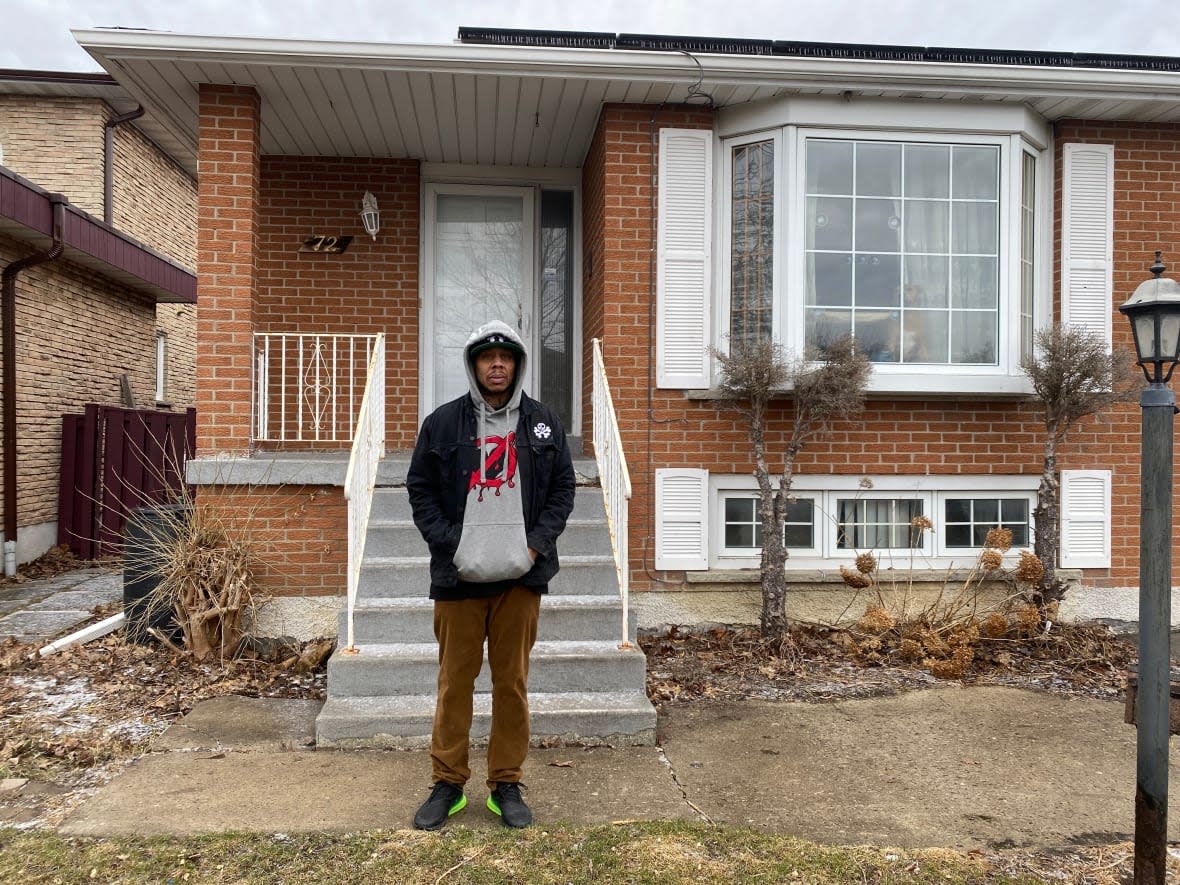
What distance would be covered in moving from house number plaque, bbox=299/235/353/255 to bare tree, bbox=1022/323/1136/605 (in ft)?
16.6

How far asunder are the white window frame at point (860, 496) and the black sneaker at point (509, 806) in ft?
9.39

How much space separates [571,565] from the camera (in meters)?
4.66

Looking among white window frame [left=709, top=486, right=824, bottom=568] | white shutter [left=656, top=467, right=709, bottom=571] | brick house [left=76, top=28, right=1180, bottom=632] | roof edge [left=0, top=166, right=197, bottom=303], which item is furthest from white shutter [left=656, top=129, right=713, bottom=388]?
roof edge [left=0, top=166, right=197, bottom=303]

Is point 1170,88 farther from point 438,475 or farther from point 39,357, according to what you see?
point 39,357

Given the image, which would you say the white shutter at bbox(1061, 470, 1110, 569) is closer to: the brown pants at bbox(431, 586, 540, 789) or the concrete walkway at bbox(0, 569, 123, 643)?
the brown pants at bbox(431, 586, 540, 789)

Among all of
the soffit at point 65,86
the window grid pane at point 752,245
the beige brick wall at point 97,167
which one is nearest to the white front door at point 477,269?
the window grid pane at point 752,245

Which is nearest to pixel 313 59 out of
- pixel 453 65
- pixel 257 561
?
pixel 453 65

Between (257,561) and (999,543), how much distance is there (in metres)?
4.59

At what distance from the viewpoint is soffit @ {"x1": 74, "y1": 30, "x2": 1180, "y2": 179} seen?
5.04 metres

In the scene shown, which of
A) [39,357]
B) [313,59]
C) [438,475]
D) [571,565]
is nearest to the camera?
[438,475]

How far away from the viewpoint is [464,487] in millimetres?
3096

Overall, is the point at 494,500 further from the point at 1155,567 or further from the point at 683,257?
the point at 683,257

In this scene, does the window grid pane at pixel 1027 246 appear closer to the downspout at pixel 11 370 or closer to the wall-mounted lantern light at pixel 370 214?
the wall-mounted lantern light at pixel 370 214

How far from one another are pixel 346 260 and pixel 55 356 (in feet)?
14.7
